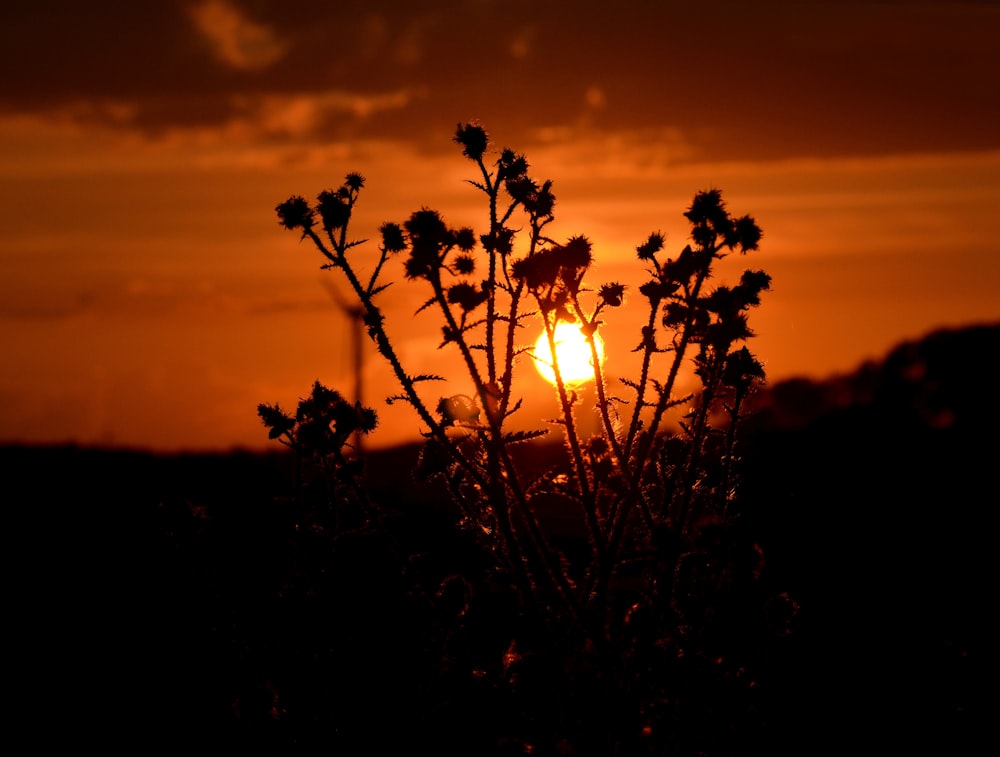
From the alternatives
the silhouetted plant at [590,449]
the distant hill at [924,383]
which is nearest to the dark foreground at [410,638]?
the silhouetted plant at [590,449]

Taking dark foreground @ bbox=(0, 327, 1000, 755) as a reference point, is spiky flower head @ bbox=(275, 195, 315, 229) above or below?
above

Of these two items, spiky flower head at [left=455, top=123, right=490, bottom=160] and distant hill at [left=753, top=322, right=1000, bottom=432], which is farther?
distant hill at [left=753, top=322, right=1000, bottom=432]

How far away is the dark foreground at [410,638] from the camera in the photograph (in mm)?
6227

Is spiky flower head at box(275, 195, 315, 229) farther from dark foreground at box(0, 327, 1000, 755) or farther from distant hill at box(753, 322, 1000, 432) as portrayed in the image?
distant hill at box(753, 322, 1000, 432)

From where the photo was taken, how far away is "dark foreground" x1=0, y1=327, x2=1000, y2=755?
6227 mm

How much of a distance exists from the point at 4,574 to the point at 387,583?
378 cm

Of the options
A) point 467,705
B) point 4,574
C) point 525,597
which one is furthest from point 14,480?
point 525,597

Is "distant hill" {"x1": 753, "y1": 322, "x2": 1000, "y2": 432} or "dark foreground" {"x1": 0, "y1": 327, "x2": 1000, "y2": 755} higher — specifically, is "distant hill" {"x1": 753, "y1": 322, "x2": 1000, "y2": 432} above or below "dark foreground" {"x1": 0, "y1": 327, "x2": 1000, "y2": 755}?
above

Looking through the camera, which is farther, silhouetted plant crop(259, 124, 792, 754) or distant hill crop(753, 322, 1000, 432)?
distant hill crop(753, 322, 1000, 432)

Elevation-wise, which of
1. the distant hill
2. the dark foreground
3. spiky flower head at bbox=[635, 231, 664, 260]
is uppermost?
the distant hill

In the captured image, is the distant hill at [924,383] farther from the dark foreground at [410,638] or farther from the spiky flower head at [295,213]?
the spiky flower head at [295,213]

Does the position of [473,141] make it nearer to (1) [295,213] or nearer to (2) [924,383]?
(1) [295,213]

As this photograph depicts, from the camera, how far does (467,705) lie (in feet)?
21.5

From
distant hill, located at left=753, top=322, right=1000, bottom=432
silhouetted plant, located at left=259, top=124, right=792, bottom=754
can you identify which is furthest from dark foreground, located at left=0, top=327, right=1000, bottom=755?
distant hill, located at left=753, top=322, right=1000, bottom=432
